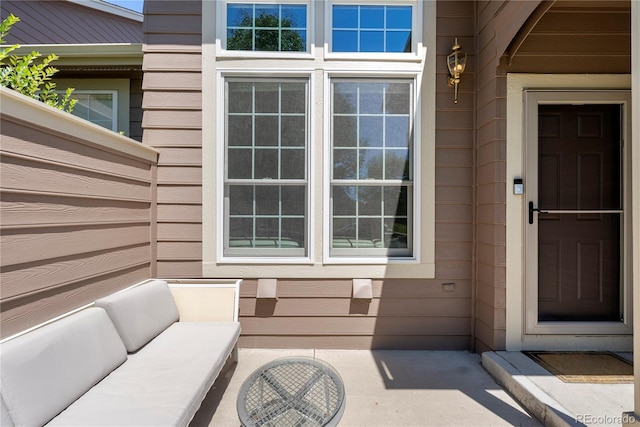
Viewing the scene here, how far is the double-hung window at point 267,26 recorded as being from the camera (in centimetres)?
314

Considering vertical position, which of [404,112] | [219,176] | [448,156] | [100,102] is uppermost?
[100,102]

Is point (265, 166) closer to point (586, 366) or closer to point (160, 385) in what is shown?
point (160, 385)

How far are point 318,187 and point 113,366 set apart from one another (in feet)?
6.35

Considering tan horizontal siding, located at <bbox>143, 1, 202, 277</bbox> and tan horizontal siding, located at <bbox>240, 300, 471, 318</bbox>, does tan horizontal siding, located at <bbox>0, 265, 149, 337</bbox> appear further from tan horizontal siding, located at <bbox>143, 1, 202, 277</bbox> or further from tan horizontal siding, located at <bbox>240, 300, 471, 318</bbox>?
tan horizontal siding, located at <bbox>240, 300, 471, 318</bbox>

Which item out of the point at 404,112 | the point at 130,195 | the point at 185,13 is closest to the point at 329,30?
the point at 404,112

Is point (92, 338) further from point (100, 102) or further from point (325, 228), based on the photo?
point (100, 102)

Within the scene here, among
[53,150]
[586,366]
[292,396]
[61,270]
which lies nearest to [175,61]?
[53,150]

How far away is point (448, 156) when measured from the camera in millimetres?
3131

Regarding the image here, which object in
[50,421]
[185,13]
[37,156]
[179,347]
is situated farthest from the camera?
[185,13]

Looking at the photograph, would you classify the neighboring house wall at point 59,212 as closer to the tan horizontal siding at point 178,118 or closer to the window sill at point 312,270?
the tan horizontal siding at point 178,118

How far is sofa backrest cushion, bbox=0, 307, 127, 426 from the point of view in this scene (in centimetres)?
133

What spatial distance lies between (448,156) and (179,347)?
258 centimetres

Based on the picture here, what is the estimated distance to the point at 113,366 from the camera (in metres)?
1.87

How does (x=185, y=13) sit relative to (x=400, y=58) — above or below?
above
